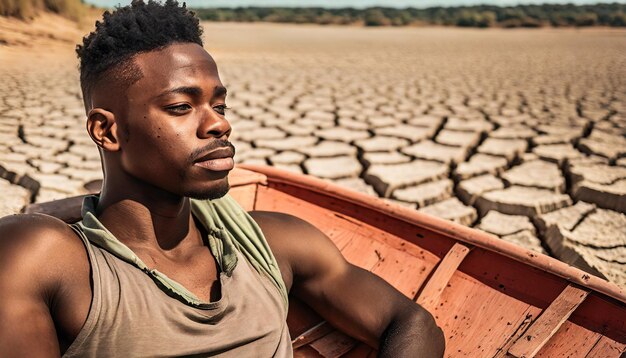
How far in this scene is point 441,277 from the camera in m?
1.73

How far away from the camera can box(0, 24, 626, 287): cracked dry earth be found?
9.78 ft

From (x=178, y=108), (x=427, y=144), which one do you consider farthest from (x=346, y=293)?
(x=427, y=144)

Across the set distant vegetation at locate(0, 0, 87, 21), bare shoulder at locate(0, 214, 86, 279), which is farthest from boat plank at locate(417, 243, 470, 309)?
distant vegetation at locate(0, 0, 87, 21)

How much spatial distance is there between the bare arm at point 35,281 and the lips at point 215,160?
29 centimetres

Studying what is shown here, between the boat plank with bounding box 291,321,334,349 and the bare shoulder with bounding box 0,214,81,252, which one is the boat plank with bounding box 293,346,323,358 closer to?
the boat plank with bounding box 291,321,334,349

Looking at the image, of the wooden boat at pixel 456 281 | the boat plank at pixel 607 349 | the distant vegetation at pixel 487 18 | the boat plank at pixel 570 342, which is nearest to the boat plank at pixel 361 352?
the wooden boat at pixel 456 281

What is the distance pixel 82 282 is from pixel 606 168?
3747 mm

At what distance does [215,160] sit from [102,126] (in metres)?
0.24

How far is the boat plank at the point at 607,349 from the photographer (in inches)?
54.6

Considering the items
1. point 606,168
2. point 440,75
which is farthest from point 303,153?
point 440,75

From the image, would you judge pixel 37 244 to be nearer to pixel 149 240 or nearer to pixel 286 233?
pixel 149 240

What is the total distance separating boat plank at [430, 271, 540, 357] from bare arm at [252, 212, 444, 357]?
0.50ft

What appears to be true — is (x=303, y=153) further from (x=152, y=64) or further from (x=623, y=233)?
(x=152, y=64)

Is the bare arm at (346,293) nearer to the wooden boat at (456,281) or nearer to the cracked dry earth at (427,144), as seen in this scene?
the wooden boat at (456,281)
